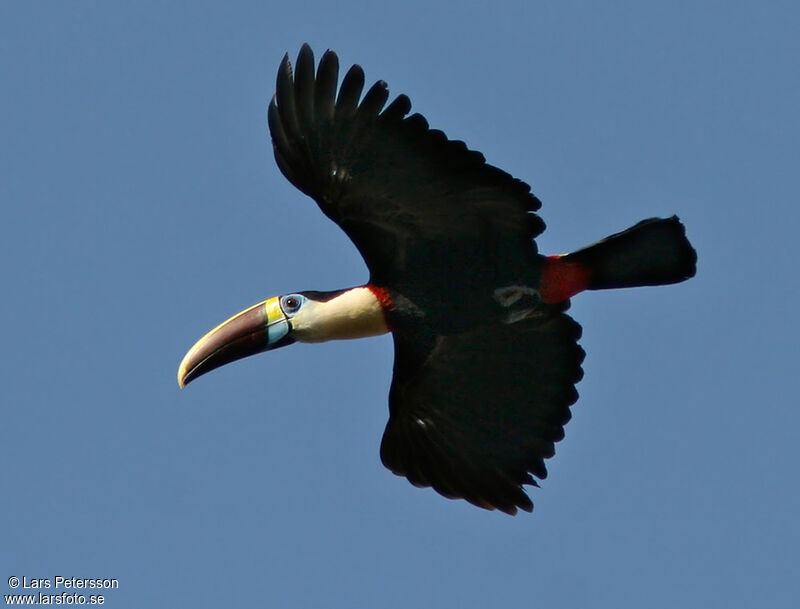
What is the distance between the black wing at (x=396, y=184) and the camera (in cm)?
1184

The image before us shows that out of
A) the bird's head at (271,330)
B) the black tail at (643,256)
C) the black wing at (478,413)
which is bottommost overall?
the black wing at (478,413)

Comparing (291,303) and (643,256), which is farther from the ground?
(291,303)

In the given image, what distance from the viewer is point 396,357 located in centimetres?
1295

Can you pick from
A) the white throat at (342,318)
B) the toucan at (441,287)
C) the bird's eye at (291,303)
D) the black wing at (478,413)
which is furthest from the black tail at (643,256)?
the bird's eye at (291,303)

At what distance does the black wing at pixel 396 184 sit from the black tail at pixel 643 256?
51 centimetres

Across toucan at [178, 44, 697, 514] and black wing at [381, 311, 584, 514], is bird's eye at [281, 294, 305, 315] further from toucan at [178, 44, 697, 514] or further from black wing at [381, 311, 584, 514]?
black wing at [381, 311, 584, 514]

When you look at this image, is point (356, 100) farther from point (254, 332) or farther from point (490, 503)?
point (490, 503)

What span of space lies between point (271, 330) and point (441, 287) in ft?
4.71

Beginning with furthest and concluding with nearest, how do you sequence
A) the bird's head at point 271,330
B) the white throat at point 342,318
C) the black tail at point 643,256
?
the bird's head at point 271,330
the white throat at point 342,318
the black tail at point 643,256

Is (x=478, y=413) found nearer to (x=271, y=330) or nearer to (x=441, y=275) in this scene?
(x=441, y=275)

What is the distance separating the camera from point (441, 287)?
12.4 metres

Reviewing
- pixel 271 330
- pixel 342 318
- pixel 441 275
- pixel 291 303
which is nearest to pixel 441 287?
pixel 441 275

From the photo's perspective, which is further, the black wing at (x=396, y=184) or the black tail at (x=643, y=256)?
the black tail at (x=643, y=256)

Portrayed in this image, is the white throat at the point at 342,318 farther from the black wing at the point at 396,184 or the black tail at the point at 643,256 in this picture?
the black tail at the point at 643,256
